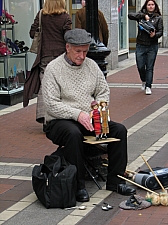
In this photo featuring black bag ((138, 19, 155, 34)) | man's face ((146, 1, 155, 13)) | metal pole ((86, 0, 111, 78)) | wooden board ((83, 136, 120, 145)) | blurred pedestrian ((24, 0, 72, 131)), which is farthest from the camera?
man's face ((146, 1, 155, 13))

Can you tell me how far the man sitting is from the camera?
5418 mm

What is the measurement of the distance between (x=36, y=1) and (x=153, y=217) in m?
7.77

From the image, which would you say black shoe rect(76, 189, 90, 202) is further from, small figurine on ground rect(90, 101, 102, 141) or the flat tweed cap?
the flat tweed cap

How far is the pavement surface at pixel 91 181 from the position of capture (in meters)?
4.94

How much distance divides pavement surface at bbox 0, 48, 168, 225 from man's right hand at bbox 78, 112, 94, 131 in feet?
2.14

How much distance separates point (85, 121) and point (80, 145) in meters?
0.23

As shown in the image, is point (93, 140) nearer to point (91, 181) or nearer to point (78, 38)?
point (91, 181)

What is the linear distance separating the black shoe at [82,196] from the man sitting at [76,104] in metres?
0.02

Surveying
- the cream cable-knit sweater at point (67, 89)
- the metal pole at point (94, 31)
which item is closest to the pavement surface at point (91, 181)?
the cream cable-knit sweater at point (67, 89)

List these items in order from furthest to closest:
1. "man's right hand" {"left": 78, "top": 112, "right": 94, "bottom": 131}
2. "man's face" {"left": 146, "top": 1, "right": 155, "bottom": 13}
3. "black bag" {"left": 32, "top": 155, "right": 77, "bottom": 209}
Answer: "man's face" {"left": 146, "top": 1, "right": 155, "bottom": 13}
"man's right hand" {"left": 78, "top": 112, "right": 94, "bottom": 131}
"black bag" {"left": 32, "top": 155, "right": 77, "bottom": 209}

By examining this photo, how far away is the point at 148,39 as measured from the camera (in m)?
11.3

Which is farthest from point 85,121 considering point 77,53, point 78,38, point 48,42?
point 48,42

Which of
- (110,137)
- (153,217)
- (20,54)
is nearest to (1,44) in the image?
(20,54)

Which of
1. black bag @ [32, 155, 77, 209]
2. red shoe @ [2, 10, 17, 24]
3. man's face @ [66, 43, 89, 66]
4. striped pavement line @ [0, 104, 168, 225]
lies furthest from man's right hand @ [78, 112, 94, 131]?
red shoe @ [2, 10, 17, 24]
